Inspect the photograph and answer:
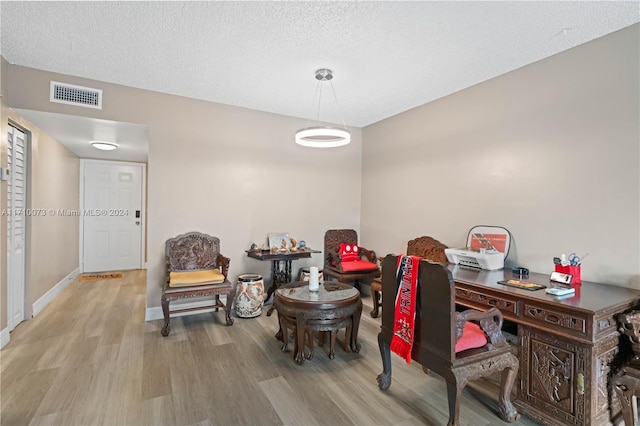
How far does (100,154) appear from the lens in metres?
5.62

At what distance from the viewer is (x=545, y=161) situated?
2746mm

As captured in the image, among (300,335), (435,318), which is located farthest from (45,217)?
(435,318)

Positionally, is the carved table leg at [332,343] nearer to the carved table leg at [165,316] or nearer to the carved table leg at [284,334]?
the carved table leg at [284,334]

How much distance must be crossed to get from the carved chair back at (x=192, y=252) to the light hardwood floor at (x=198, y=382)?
0.72 meters

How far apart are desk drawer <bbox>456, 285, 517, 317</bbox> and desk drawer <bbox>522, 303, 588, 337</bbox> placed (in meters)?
0.08

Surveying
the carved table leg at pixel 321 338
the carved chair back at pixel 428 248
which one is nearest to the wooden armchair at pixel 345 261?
the carved chair back at pixel 428 248

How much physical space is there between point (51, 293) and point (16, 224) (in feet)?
4.70

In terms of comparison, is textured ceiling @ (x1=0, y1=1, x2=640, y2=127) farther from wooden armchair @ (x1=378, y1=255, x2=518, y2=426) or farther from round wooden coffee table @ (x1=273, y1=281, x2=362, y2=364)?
round wooden coffee table @ (x1=273, y1=281, x2=362, y2=364)

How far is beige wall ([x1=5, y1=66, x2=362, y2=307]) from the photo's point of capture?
3.54m

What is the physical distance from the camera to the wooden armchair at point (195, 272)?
3.32 m

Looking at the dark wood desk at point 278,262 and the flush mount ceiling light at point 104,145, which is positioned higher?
the flush mount ceiling light at point 104,145

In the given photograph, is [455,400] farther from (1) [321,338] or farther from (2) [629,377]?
(1) [321,338]

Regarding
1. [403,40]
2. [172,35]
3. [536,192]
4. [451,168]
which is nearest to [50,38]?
[172,35]

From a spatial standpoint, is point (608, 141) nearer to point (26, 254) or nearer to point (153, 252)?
point (153, 252)
